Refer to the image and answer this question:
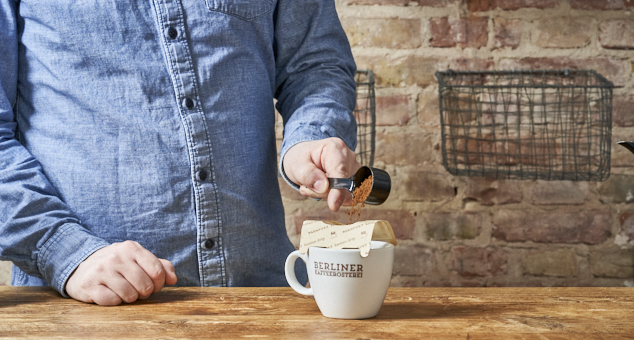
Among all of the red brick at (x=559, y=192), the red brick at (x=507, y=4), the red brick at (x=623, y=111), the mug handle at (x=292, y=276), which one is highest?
the red brick at (x=507, y=4)

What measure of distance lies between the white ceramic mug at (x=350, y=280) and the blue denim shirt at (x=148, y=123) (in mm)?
265

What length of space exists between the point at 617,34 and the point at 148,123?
114 centimetres

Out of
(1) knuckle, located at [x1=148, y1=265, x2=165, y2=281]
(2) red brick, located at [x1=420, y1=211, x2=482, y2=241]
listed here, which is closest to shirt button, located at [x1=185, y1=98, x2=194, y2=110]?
(1) knuckle, located at [x1=148, y1=265, x2=165, y2=281]

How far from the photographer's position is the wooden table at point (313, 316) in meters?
0.51

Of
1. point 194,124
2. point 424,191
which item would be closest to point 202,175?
point 194,124

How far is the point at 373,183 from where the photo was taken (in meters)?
0.60

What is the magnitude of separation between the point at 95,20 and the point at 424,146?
83 cm

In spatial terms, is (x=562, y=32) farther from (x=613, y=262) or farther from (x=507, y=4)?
(x=613, y=262)

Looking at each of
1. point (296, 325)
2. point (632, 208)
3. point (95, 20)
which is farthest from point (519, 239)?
point (95, 20)

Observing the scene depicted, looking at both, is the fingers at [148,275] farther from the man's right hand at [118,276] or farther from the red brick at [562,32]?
the red brick at [562,32]

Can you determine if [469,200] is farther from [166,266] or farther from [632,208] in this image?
[166,266]

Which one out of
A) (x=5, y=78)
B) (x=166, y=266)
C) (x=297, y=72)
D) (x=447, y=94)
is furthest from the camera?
(x=447, y=94)

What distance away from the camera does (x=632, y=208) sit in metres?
1.32

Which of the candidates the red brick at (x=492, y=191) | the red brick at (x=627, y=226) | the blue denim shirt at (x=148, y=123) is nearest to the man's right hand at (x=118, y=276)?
the blue denim shirt at (x=148, y=123)
